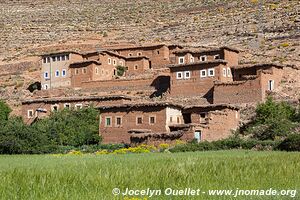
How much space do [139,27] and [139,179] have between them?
270 feet

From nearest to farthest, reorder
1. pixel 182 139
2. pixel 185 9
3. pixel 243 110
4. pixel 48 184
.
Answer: pixel 48 184 → pixel 182 139 → pixel 243 110 → pixel 185 9

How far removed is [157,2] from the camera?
110500 mm

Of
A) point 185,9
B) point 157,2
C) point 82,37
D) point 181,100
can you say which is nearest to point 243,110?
point 181,100

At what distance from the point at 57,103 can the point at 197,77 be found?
11873 mm

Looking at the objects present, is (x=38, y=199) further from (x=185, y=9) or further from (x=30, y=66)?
(x=185, y=9)

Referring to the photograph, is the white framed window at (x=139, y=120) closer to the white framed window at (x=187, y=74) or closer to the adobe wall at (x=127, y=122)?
the adobe wall at (x=127, y=122)

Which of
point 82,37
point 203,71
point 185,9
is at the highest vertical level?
point 185,9

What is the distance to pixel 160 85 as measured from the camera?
51.6 metres

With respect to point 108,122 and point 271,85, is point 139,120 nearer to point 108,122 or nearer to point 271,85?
point 108,122

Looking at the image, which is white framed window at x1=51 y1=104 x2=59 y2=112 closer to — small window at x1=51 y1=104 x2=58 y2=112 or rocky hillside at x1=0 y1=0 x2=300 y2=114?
small window at x1=51 y1=104 x2=58 y2=112

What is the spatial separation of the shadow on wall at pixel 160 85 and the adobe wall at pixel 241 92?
6.45 metres

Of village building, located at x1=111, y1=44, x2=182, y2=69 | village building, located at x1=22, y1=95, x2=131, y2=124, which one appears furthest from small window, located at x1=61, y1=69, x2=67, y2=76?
village building, located at x1=111, y1=44, x2=182, y2=69
